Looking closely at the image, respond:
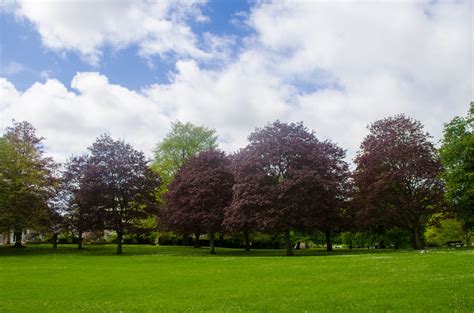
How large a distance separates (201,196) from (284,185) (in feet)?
41.0

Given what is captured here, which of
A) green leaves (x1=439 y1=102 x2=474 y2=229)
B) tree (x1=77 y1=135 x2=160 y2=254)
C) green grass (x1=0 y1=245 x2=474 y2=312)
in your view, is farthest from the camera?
tree (x1=77 y1=135 x2=160 y2=254)

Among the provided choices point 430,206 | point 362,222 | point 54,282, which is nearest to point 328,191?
point 362,222

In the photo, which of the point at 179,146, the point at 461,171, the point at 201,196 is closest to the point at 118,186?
the point at 201,196

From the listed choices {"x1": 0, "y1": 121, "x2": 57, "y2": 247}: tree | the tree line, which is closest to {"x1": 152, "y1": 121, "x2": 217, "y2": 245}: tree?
the tree line

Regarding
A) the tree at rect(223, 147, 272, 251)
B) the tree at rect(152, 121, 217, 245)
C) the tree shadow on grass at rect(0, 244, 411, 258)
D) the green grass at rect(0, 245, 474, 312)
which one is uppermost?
the tree at rect(152, 121, 217, 245)

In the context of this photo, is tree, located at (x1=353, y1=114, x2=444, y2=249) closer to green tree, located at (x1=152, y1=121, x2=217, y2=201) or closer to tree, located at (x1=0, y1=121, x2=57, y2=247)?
green tree, located at (x1=152, y1=121, x2=217, y2=201)

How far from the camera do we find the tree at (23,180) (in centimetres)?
5581

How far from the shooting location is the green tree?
76312 millimetres

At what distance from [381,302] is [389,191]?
39.7 metres

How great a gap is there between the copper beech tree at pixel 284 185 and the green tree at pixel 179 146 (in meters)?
24.1

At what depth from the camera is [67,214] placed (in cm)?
6419

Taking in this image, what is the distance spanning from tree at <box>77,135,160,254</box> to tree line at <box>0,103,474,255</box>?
0.14m

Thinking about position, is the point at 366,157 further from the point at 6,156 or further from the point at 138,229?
the point at 6,156

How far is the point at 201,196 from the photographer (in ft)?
182
